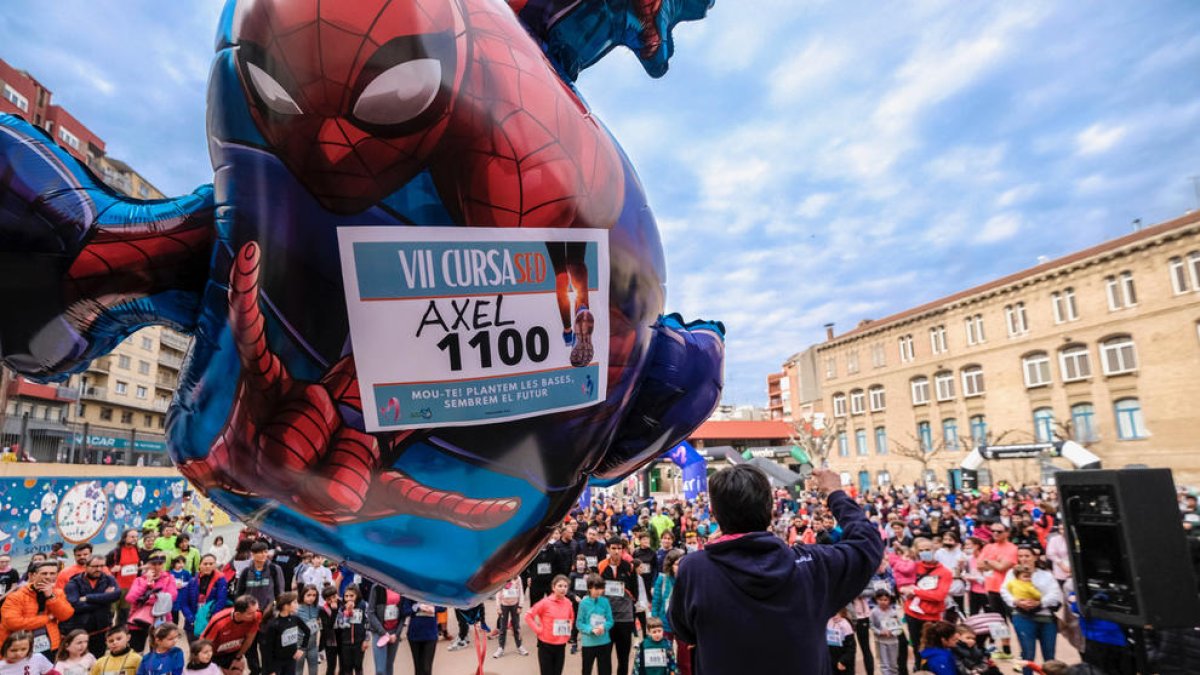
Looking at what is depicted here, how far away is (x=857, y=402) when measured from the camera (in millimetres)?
39375

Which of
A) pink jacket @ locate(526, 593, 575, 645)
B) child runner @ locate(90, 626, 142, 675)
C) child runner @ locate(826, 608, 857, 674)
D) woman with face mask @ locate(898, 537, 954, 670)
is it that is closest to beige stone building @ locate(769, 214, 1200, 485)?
woman with face mask @ locate(898, 537, 954, 670)

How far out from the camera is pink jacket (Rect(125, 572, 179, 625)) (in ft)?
22.1

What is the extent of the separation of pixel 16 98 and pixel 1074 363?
45560 mm

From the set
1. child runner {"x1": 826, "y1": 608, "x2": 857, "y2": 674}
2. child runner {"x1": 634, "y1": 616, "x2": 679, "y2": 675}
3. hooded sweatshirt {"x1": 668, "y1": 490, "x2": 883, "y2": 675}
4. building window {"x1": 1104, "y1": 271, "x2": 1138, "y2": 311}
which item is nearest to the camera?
hooded sweatshirt {"x1": 668, "y1": 490, "x2": 883, "y2": 675}

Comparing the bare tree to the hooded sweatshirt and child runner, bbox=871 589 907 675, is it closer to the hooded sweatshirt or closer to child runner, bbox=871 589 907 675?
child runner, bbox=871 589 907 675

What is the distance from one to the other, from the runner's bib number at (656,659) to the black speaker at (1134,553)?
A: 12.3 ft

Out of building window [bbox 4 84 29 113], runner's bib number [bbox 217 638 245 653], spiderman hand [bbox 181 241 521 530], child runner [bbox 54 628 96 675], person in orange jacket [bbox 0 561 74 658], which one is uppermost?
building window [bbox 4 84 29 113]

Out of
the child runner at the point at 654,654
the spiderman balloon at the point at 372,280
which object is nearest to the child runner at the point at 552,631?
the child runner at the point at 654,654

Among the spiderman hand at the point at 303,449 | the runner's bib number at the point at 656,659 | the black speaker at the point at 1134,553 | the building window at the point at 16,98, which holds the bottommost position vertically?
the runner's bib number at the point at 656,659

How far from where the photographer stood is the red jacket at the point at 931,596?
6.33 meters

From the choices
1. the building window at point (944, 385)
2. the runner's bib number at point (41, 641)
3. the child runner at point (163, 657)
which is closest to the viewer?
the child runner at point (163, 657)

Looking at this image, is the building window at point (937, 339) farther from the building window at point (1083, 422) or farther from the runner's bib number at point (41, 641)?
the runner's bib number at point (41, 641)

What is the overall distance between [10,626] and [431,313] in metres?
7.03

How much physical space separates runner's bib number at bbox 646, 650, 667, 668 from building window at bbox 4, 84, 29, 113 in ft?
108
